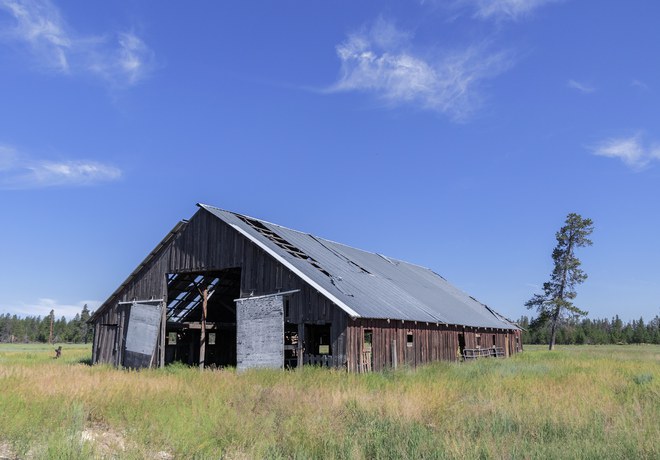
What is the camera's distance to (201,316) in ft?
105

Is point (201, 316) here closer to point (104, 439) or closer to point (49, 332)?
point (104, 439)

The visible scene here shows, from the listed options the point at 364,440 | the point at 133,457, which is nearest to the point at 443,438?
the point at 364,440

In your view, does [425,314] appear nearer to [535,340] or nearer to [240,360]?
[240,360]

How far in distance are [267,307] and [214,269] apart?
4.25 m

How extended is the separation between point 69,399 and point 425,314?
796 inches

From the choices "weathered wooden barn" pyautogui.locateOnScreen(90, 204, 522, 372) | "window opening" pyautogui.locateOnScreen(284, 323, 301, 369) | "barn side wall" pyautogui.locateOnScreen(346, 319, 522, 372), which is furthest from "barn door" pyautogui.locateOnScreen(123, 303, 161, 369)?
"barn side wall" pyautogui.locateOnScreen(346, 319, 522, 372)

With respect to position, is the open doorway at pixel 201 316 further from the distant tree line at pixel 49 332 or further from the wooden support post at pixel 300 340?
the distant tree line at pixel 49 332

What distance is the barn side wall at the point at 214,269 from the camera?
845 inches

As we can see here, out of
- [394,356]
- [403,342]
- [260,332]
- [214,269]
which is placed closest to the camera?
[260,332]

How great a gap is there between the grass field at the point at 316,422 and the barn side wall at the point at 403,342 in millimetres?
→ 5888

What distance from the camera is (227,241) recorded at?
25250mm

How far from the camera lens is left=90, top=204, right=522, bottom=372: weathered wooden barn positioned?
71.9 ft

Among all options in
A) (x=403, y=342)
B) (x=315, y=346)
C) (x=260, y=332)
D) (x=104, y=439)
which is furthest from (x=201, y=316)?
(x=104, y=439)

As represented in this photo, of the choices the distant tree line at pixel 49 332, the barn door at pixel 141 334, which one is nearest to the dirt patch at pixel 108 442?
the barn door at pixel 141 334
